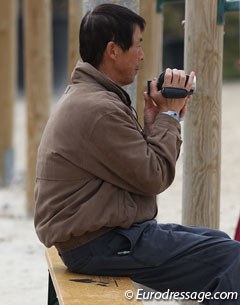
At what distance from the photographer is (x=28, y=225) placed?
7.89 m

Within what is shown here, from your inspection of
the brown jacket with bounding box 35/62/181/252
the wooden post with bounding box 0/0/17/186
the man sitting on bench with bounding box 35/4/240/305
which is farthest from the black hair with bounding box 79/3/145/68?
the wooden post with bounding box 0/0/17/186

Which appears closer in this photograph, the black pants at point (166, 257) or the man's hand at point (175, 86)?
the black pants at point (166, 257)

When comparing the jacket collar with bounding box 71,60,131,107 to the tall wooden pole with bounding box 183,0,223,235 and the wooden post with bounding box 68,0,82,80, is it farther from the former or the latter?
the wooden post with bounding box 68,0,82,80

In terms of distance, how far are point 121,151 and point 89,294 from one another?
1.81 ft

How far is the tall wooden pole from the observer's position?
14.4ft

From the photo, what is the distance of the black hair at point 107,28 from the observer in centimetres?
348

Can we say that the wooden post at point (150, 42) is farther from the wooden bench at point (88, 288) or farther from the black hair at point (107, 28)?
the wooden bench at point (88, 288)

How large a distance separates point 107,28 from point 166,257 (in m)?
0.92

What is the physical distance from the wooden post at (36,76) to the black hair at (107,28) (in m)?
4.76

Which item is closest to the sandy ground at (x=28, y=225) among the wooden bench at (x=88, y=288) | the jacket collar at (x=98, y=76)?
the wooden bench at (x=88, y=288)

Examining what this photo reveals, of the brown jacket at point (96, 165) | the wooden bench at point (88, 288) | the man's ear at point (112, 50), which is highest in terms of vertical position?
the man's ear at point (112, 50)

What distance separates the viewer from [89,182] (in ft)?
11.4

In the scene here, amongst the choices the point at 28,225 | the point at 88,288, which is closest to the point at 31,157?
the point at 28,225

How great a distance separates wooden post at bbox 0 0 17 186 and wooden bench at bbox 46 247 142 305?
20.8 ft
